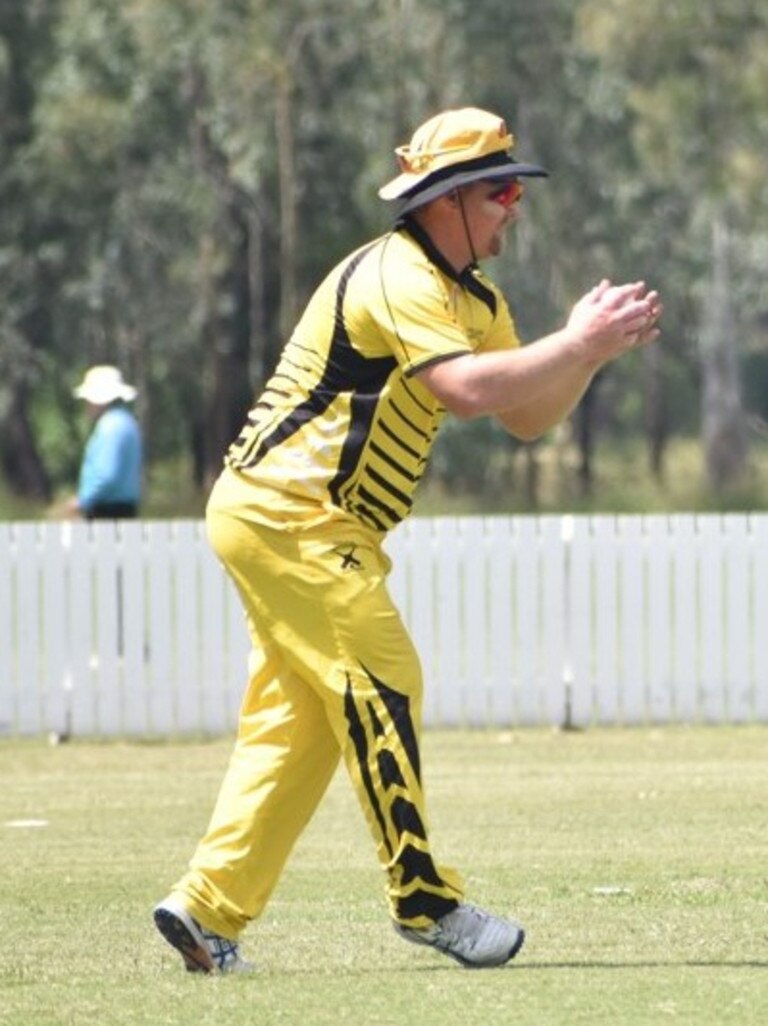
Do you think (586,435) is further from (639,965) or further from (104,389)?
(639,965)

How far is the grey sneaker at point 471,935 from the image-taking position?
7.65 meters

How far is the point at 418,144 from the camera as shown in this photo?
7.61m

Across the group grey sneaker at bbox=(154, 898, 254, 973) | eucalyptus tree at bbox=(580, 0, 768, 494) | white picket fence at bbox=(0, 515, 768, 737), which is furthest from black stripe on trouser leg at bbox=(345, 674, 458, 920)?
eucalyptus tree at bbox=(580, 0, 768, 494)

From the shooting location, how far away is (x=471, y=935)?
7664 millimetres

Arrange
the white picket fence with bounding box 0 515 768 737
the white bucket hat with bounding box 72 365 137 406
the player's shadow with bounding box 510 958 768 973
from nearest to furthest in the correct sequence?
the player's shadow with bounding box 510 958 768 973 < the white picket fence with bounding box 0 515 768 737 < the white bucket hat with bounding box 72 365 137 406

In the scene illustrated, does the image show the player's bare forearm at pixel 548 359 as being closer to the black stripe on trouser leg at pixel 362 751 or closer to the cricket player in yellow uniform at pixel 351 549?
the cricket player in yellow uniform at pixel 351 549

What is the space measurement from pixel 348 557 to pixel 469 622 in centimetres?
881

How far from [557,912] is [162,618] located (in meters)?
7.60

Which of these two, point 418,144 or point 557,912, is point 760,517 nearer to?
point 557,912

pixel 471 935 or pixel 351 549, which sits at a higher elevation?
pixel 351 549

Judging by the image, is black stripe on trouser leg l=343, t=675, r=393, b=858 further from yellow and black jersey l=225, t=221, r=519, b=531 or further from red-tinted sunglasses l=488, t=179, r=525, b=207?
red-tinted sunglasses l=488, t=179, r=525, b=207

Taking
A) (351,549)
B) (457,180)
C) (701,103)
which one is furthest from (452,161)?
(701,103)

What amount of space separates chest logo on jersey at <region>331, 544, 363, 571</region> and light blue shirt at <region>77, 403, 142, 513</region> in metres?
10.2

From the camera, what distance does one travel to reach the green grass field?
712cm
